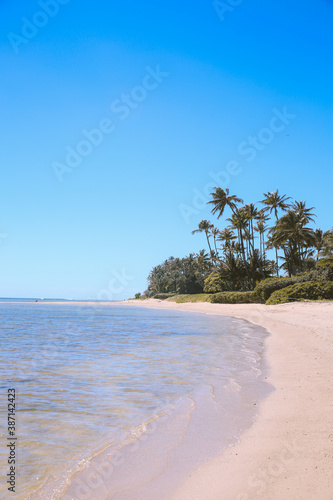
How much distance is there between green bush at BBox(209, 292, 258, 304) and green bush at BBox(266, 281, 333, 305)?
18.8ft

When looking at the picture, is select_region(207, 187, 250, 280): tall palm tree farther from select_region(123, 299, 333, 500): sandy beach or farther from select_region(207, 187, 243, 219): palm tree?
select_region(123, 299, 333, 500): sandy beach

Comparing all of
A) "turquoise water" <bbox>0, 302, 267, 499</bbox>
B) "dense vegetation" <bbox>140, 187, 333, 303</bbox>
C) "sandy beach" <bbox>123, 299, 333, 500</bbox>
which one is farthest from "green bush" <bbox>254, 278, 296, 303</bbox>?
"sandy beach" <bbox>123, 299, 333, 500</bbox>

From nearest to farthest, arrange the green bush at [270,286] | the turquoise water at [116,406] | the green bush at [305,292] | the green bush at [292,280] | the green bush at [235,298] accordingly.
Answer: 1. the turquoise water at [116,406]
2. the green bush at [305,292]
3. the green bush at [292,280]
4. the green bush at [270,286]
5. the green bush at [235,298]

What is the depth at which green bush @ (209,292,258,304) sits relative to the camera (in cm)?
4057

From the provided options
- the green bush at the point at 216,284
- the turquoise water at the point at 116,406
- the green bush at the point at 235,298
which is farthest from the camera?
the green bush at the point at 216,284

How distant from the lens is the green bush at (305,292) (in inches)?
1203

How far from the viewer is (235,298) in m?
42.5

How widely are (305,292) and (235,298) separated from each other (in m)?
11.3

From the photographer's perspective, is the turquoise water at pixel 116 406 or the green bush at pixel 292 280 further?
the green bush at pixel 292 280

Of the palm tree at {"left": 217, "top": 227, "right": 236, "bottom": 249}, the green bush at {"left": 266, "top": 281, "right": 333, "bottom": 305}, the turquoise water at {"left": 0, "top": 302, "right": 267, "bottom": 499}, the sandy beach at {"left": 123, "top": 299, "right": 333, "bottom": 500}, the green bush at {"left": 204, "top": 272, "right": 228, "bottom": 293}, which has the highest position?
the palm tree at {"left": 217, "top": 227, "right": 236, "bottom": 249}

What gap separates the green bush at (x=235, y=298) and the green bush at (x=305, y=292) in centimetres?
573

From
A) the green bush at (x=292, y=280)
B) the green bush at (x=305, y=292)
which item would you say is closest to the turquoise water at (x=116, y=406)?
the green bush at (x=305, y=292)

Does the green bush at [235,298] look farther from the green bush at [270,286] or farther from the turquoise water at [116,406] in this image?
the turquoise water at [116,406]

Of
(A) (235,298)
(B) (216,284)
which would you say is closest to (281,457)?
(A) (235,298)
